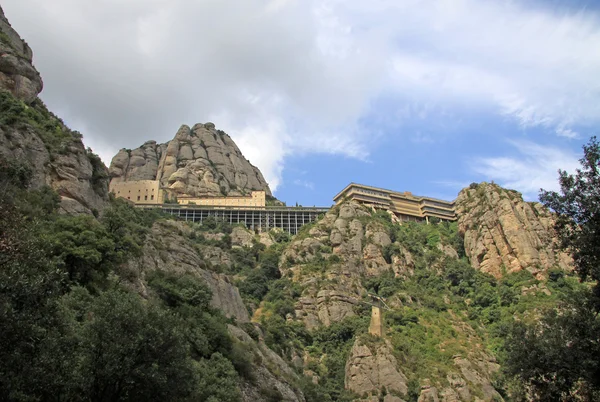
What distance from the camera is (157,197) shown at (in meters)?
129

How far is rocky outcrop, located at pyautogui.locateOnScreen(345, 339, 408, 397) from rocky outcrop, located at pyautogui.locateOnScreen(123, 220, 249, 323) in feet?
54.1

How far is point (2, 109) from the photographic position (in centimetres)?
4919

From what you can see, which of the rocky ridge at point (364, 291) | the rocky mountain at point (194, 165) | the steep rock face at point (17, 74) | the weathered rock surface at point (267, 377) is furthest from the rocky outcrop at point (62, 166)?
the rocky mountain at point (194, 165)

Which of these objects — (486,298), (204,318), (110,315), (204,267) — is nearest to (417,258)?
(486,298)

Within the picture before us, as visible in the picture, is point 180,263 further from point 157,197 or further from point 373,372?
point 157,197

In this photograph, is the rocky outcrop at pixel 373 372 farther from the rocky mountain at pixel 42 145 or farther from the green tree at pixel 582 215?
the green tree at pixel 582 215

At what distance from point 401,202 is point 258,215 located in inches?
1314

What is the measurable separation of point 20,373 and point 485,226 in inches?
3869

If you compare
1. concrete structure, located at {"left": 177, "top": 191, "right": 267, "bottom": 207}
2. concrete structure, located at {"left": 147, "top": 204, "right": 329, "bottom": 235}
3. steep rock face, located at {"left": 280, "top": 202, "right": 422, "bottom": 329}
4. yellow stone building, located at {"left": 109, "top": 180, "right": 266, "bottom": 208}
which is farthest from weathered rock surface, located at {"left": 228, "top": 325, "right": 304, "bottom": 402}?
concrete structure, located at {"left": 177, "top": 191, "right": 267, "bottom": 207}

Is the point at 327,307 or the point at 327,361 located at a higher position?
the point at 327,307

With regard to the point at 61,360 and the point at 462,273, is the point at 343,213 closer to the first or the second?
the point at 462,273

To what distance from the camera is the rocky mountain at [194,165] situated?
142 m

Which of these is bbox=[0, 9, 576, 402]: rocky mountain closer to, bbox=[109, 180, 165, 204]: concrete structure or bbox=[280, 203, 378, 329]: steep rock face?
bbox=[280, 203, 378, 329]: steep rock face

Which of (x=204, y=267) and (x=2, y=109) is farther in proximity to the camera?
(x=204, y=267)
